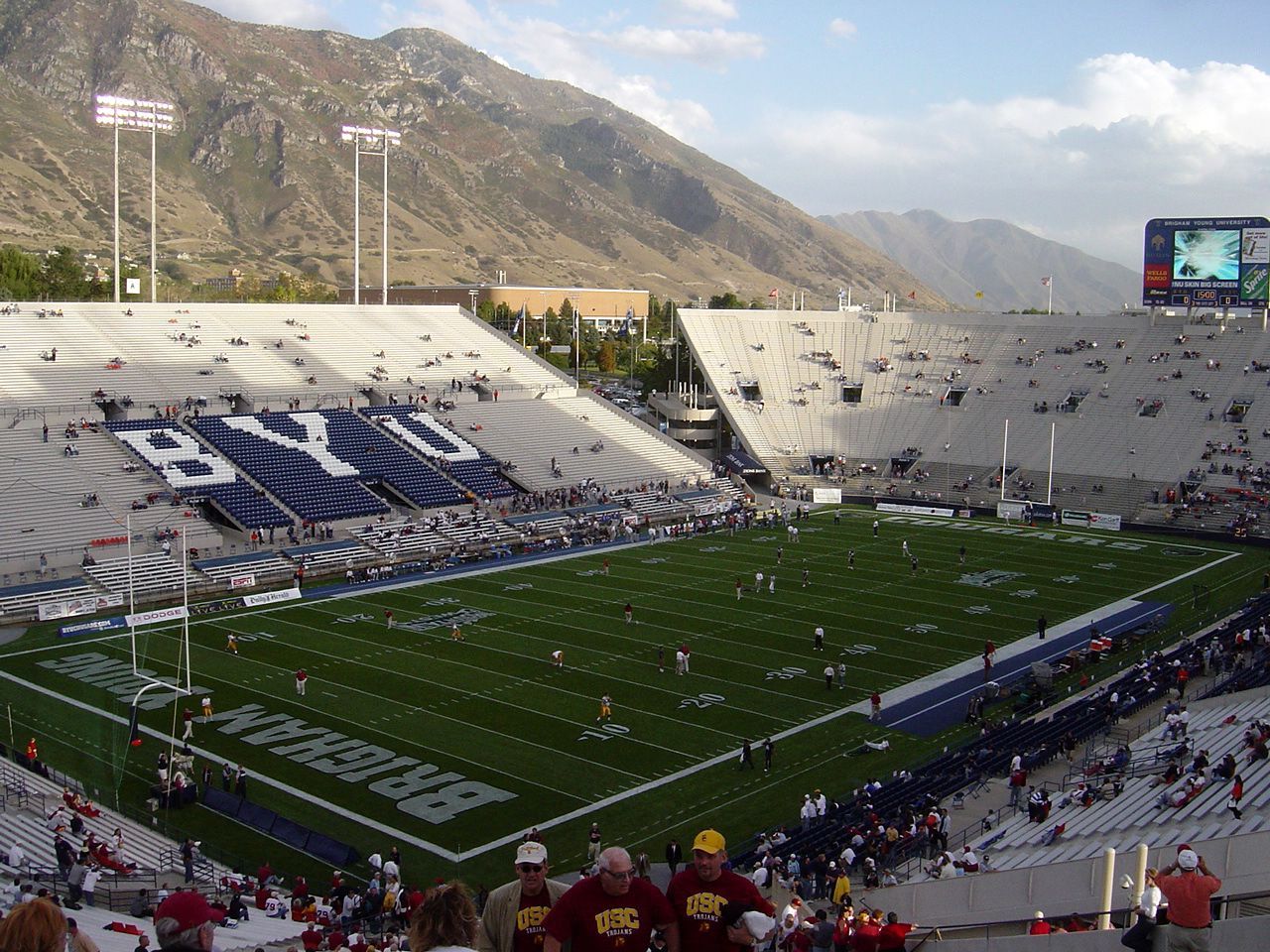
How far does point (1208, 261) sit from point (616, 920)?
60965mm

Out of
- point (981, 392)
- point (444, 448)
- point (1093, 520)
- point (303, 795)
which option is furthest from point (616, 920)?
point (981, 392)

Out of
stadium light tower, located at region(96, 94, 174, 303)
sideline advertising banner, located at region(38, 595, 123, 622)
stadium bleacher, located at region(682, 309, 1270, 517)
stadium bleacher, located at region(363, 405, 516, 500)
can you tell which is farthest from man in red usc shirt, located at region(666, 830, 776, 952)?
stadium light tower, located at region(96, 94, 174, 303)

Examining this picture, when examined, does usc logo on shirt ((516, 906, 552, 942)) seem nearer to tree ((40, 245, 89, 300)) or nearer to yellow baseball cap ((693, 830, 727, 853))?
yellow baseball cap ((693, 830, 727, 853))

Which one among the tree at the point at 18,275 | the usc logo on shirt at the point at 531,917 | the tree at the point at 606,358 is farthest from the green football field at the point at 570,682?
the tree at the point at 606,358

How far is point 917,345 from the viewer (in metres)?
68.0

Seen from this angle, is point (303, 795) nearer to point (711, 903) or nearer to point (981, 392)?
point (711, 903)

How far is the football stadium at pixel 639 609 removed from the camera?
17.7m

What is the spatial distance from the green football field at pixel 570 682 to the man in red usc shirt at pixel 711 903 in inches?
511

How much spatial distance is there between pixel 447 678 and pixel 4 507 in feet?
59.3

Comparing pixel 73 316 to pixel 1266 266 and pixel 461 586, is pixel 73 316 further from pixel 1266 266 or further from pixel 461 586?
pixel 1266 266

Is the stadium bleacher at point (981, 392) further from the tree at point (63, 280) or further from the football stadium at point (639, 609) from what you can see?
the tree at point (63, 280)

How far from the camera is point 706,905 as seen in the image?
549cm

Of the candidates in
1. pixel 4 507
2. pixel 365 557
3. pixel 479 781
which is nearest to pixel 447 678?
pixel 479 781

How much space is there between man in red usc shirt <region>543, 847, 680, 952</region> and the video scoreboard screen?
60323 millimetres
